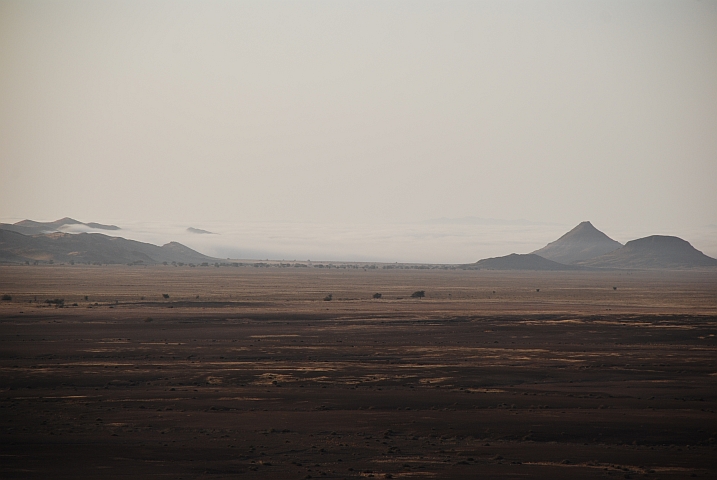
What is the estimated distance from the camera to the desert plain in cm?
2025

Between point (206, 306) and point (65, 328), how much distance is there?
1990cm

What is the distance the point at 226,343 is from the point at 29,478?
81.9 feet

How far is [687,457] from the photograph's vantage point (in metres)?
20.8

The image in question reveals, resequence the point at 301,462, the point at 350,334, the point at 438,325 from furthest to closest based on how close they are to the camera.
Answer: the point at 438,325 < the point at 350,334 < the point at 301,462

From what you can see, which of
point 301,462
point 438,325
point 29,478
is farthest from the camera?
point 438,325

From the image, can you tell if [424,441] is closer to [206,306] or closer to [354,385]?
[354,385]

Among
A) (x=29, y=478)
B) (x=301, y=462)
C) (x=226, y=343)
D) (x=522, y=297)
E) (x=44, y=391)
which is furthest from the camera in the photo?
(x=522, y=297)

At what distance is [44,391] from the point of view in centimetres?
2919

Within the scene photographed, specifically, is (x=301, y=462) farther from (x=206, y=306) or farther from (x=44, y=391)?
(x=206, y=306)

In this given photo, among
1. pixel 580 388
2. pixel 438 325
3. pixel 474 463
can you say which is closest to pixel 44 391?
pixel 474 463

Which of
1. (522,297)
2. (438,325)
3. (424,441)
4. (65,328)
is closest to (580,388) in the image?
(424,441)

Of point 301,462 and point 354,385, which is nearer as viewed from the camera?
point 301,462

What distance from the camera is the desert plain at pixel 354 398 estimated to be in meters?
20.2

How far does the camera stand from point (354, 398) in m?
28.1
